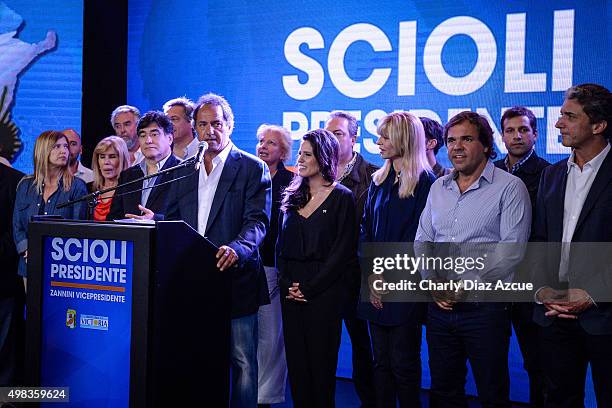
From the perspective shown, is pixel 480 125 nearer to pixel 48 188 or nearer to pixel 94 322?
pixel 94 322

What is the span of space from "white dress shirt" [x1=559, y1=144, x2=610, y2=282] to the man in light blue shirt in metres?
0.21

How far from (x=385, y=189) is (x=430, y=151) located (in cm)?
61

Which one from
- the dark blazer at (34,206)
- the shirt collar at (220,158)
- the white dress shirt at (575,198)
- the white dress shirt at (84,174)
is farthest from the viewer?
the white dress shirt at (84,174)

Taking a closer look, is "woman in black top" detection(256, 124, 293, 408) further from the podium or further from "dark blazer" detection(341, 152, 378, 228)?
the podium

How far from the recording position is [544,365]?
3.33 m

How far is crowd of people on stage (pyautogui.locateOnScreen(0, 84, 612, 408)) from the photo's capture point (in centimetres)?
327

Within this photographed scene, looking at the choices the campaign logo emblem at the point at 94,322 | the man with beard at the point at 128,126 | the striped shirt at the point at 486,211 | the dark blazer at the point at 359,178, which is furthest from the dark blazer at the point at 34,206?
the striped shirt at the point at 486,211

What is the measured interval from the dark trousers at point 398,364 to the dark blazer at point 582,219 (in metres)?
0.68

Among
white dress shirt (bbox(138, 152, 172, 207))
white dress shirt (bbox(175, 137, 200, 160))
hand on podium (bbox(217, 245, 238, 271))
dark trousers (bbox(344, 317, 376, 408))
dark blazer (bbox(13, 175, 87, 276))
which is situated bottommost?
dark trousers (bbox(344, 317, 376, 408))

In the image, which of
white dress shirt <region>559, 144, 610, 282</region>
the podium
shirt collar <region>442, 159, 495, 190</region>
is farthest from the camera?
shirt collar <region>442, 159, 495, 190</region>

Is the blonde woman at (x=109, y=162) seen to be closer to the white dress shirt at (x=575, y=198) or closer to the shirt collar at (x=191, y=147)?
the shirt collar at (x=191, y=147)

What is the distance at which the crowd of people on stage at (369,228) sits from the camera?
3.27m

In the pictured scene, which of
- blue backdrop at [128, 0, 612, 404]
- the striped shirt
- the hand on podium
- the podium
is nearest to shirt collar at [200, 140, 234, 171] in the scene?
the hand on podium

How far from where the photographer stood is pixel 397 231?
3.88 metres
